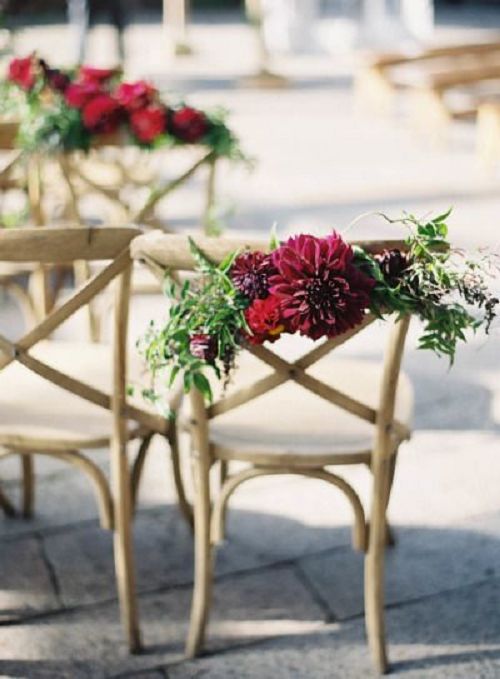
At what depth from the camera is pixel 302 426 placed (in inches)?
86.1

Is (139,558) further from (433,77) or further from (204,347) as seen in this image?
(433,77)

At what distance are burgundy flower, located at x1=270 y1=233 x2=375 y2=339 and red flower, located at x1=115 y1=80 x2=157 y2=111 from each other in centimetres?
159

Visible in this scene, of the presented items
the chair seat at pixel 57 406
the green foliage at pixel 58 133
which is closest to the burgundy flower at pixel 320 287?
the chair seat at pixel 57 406

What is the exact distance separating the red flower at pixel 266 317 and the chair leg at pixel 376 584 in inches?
19.8

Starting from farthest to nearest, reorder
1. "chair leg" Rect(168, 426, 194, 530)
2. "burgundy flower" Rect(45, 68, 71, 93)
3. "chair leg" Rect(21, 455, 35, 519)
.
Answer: "burgundy flower" Rect(45, 68, 71, 93), "chair leg" Rect(21, 455, 35, 519), "chair leg" Rect(168, 426, 194, 530)

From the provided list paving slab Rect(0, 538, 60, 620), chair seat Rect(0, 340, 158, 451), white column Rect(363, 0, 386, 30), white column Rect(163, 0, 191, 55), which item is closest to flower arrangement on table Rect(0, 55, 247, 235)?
chair seat Rect(0, 340, 158, 451)

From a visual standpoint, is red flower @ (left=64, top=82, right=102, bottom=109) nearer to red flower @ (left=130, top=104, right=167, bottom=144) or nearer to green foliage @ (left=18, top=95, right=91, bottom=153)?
green foliage @ (left=18, top=95, right=91, bottom=153)

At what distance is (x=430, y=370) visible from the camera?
383cm

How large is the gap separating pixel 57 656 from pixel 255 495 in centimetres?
86

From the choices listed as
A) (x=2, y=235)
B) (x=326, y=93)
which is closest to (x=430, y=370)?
(x=2, y=235)

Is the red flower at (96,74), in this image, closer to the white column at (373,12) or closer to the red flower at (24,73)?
the red flower at (24,73)

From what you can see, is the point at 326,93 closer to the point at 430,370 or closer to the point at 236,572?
the point at 430,370

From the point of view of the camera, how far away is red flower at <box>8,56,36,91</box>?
135 inches

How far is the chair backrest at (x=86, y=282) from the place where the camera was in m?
1.84
